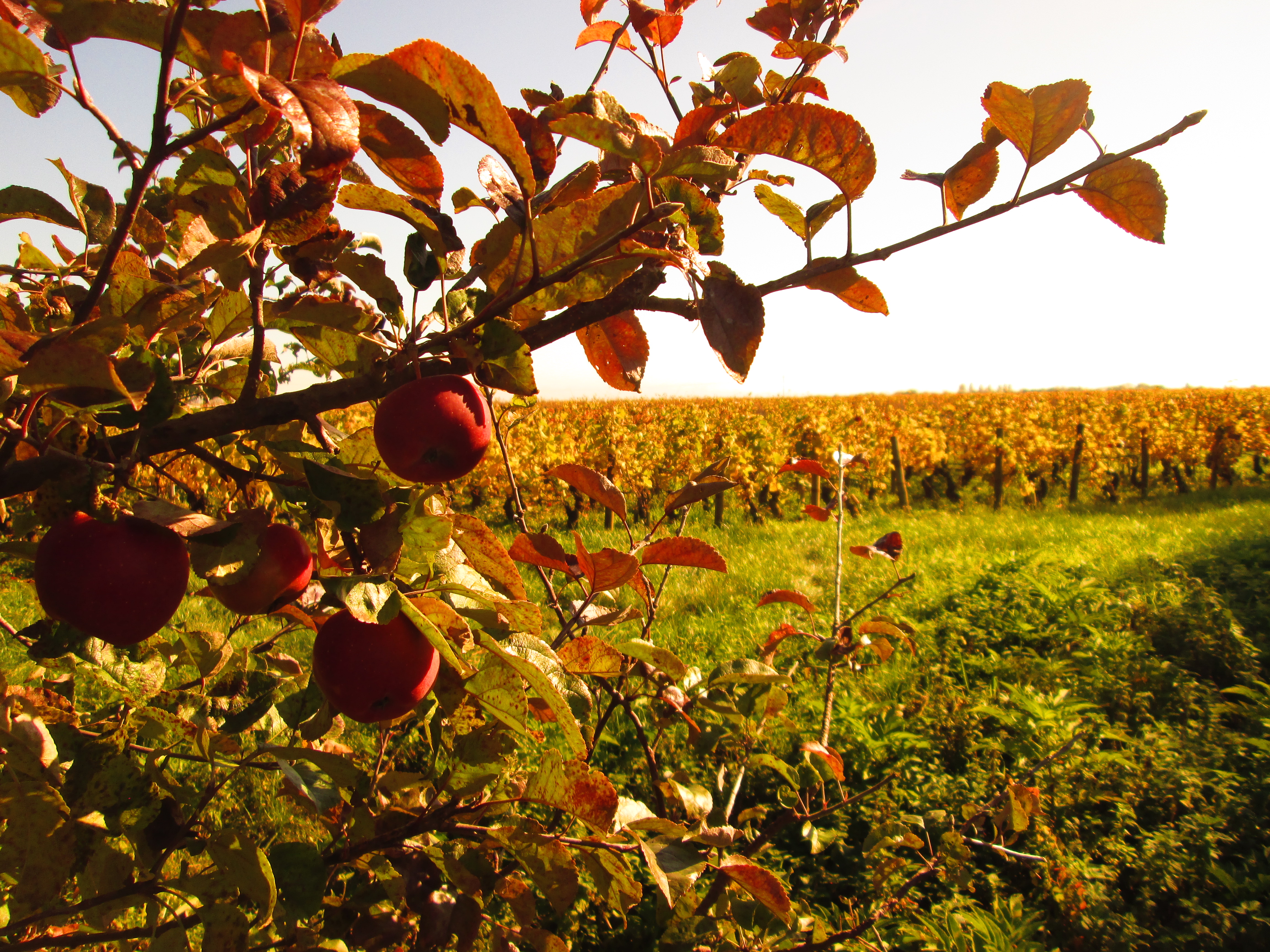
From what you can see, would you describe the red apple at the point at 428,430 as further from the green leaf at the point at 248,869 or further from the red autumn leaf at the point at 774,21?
the red autumn leaf at the point at 774,21

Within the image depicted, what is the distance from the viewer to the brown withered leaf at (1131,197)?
0.70 meters

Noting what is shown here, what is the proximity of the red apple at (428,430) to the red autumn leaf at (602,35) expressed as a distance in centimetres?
75

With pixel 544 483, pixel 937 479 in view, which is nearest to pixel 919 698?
pixel 544 483

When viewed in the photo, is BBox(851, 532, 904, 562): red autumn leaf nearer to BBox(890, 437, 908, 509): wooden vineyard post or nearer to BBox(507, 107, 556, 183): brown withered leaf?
BBox(507, 107, 556, 183): brown withered leaf

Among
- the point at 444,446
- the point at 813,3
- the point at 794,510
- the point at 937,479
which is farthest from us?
the point at 937,479

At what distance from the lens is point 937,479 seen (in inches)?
551

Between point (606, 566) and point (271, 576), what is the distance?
Result: 0.45 meters

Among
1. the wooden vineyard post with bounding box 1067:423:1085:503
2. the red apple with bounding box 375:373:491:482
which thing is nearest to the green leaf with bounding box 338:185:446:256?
the red apple with bounding box 375:373:491:482

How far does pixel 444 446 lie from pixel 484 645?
8.8 inches

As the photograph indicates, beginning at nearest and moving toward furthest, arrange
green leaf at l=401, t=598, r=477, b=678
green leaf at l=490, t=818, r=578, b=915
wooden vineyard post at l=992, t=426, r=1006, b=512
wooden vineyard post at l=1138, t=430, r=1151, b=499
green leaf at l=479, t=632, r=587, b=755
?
green leaf at l=401, t=598, r=477, b=678 < green leaf at l=479, t=632, r=587, b=755 < green leaf at l=490, t=818, r=578, b=915 < wooden vineyard post at l=992, t=426, r=1006, b=512 < wooden vineyard post at l=1138, t=430, r=1151, b=499

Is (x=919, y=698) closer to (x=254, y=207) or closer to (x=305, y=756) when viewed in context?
(x=305, y=756)

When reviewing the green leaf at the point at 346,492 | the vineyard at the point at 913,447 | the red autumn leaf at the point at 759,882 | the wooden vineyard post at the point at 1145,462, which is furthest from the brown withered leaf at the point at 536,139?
the wooden vineyard post at the point at 1145,462

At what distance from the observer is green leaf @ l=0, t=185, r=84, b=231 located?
34.0 inches

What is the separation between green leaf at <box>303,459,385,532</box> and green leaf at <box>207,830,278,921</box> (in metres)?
0.43
